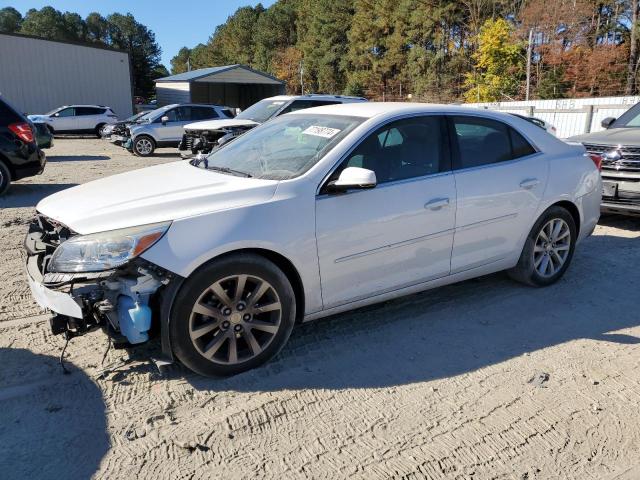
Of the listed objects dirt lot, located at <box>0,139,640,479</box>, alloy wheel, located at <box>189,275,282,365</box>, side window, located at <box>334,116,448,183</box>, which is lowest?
dirt lot, located at <box>0,139,640,479</box>

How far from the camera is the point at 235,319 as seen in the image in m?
3.29

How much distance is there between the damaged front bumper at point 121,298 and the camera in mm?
3053

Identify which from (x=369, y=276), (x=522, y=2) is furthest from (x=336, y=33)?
(x=369, y=276)

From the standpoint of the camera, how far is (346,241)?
3.57 metres

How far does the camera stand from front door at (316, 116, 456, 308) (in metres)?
3.56

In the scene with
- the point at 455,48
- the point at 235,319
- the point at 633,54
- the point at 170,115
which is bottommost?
the point at 235,319

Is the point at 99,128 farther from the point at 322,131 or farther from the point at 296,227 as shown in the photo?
the point at 296,227

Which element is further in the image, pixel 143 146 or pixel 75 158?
pixel 143 146

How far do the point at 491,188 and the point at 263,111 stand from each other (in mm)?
9719

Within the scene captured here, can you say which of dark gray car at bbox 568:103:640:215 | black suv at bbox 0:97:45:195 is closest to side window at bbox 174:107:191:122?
black suv at bbox 0:97:45:195

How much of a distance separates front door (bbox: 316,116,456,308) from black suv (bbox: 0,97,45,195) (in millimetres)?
7776

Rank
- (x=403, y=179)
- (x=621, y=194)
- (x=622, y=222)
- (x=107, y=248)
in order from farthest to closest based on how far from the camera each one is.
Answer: (x=622, y=222) < (x=621, y=194) < (x=403, y=179) < (x=107, y=248)

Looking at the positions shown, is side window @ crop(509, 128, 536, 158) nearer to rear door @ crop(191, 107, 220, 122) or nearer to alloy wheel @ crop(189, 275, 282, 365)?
alloy wheel @ crop(189, 275, 282, 365)

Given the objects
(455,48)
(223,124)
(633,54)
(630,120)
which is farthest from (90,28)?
(630,120)
